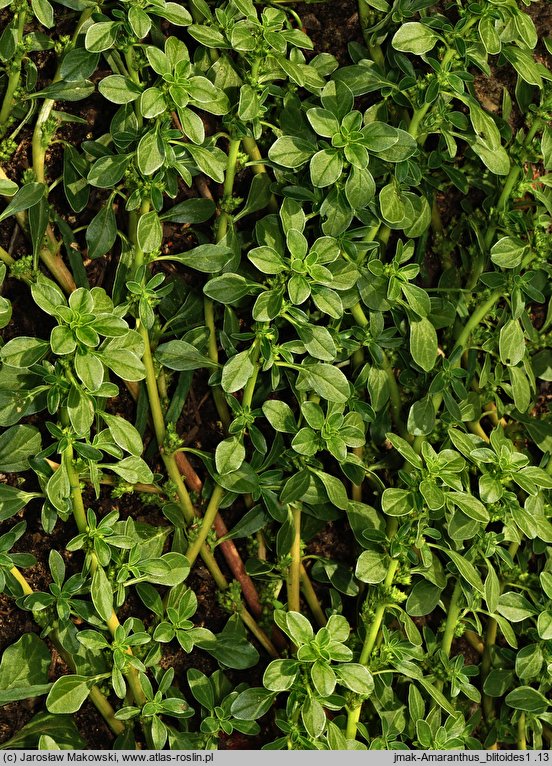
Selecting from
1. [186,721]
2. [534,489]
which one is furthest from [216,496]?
[534,489]

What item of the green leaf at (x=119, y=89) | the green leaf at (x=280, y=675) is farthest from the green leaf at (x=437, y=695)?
the green leaf at (x=119, y=89)

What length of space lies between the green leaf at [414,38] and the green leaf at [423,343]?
16.4 inches

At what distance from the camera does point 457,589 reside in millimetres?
1382

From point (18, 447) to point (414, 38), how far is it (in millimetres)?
866

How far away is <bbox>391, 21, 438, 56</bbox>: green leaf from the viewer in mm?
1255

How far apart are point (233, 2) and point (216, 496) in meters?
0.76

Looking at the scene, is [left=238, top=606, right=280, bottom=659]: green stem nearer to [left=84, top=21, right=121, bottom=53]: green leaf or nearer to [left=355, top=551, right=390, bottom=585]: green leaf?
[left=355, top=551, right=390, bottom=585]: green leaf

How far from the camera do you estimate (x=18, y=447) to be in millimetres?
1230

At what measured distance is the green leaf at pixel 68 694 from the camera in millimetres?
1173

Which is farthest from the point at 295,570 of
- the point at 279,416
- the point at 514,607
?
the point at 514,607

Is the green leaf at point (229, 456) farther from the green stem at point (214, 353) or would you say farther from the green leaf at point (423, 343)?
the green leaf at point (423, 343)

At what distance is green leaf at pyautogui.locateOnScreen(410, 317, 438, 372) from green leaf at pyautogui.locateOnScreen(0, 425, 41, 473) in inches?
24.1

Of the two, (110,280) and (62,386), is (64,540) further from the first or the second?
(110,280)

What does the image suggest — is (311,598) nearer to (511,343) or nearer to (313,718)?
(313,718)
